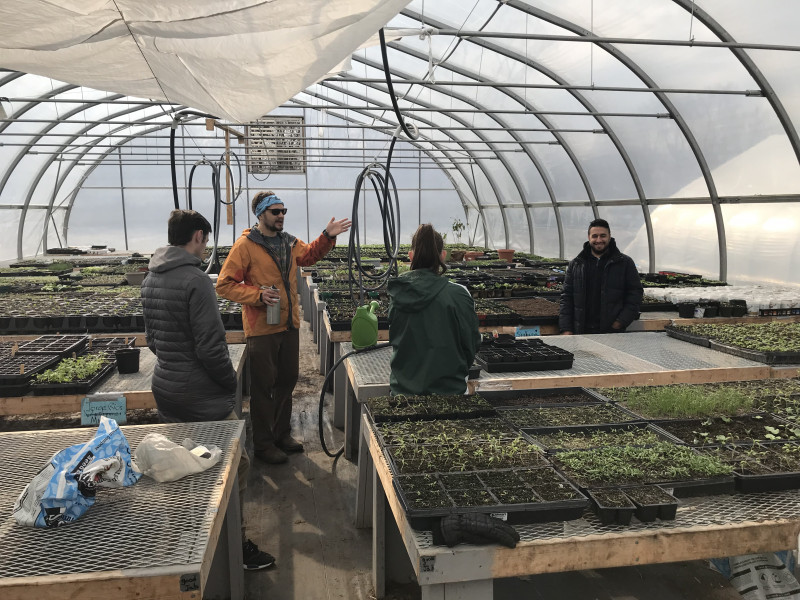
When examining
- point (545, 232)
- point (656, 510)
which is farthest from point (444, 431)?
point (545, 232)

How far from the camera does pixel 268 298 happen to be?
12.0 feet

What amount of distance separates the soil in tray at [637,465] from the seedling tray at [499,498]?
0.37ft

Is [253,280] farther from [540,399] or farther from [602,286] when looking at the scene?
[602,286]

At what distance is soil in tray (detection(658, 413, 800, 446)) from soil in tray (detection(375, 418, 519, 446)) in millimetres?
662

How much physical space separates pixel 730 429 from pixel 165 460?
6.92 feet

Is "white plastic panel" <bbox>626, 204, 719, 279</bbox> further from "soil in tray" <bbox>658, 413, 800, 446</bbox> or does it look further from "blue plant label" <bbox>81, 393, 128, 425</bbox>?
"blue plant label" <bbox>81, 393, 128, 425</bbox>

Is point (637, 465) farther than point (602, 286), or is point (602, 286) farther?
point (602, 286)

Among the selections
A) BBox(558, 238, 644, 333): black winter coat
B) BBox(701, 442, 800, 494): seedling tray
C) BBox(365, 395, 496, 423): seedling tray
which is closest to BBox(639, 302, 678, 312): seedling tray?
BBox(558, 238, 644, 333): black winter coat

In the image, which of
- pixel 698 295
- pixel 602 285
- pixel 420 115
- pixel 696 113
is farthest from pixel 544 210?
pixel 602 285

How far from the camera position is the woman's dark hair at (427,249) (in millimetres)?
2713

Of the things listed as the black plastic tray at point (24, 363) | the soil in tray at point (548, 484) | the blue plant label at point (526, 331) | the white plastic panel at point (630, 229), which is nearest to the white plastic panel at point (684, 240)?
the white plastic panel at point (630, 229)

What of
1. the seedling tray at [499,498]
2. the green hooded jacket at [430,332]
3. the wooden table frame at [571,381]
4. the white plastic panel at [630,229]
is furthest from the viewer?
the white plastic panel at [630,229]

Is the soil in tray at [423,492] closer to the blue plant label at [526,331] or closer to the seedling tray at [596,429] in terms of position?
the seedling tray at [596,429]

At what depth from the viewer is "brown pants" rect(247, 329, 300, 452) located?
3.88m
